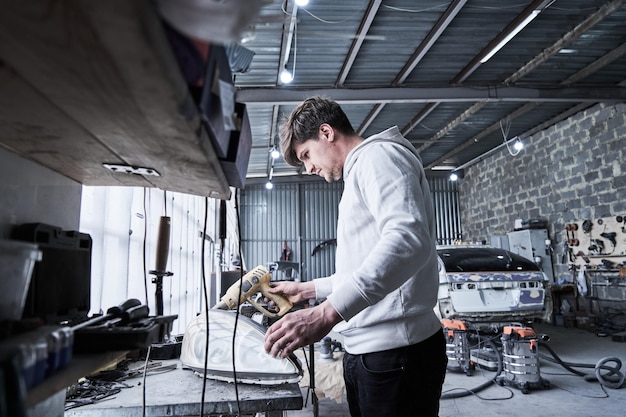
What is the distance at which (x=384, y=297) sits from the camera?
1140mm

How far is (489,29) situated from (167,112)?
17.3ft

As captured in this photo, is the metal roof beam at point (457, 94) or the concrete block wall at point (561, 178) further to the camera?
the concrete block wall at point (561, 178)

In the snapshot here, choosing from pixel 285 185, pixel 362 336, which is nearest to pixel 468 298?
pixel 362 336

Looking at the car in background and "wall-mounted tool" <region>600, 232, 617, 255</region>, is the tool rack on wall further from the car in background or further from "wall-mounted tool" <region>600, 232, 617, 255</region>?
the car in background

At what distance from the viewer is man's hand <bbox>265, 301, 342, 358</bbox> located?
3.54 ft

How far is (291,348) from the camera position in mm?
1077

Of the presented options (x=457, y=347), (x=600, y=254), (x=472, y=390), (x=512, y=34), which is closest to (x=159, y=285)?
(x=472, y=390)

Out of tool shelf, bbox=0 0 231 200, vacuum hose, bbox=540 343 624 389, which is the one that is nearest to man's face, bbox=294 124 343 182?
tool shelf, bbox=0 0 231 200

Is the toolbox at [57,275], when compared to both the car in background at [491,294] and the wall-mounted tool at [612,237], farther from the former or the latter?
the wall-mounted tool at [612,237]

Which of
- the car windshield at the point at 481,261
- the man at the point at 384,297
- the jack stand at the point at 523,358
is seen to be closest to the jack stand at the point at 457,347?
the jack stand at the point at 523,358

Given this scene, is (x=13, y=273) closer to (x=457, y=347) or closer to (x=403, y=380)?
(x=403, y=380)

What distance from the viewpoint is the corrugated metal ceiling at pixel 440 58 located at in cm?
441

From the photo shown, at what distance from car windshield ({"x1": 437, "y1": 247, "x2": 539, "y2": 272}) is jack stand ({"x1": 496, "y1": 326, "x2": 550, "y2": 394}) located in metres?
0.85

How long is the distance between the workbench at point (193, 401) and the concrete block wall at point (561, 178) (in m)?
6.84
